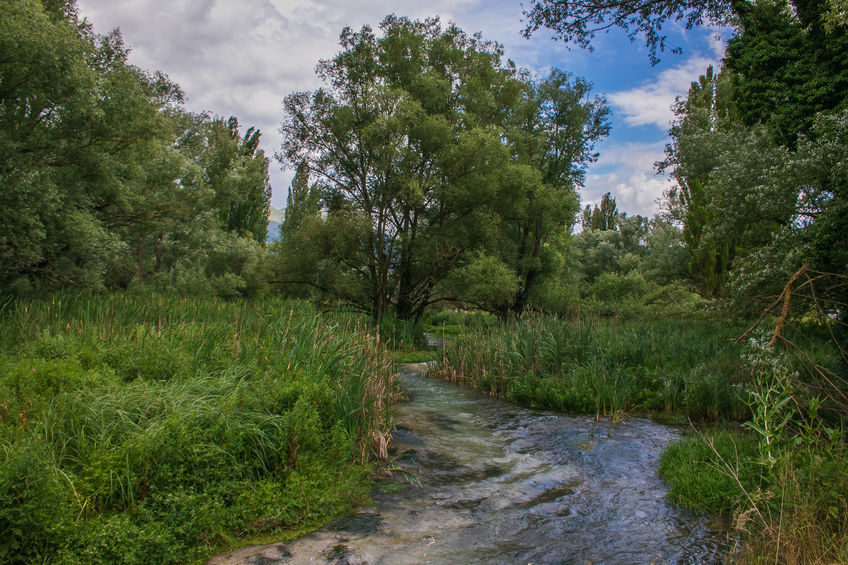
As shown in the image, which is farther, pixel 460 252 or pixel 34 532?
pixel 460 252

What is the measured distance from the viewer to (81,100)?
10680mm

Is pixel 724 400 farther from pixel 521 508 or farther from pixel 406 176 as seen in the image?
pixel 406 176

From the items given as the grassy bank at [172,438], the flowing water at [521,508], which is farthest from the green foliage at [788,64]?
the grassy bank at [172,438]

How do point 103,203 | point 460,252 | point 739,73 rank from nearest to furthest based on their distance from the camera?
point 739,73
point 103,203
point 460,252

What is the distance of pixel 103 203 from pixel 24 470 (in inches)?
522

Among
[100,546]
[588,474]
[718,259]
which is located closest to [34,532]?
[100,546]

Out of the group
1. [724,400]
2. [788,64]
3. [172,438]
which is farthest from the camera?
[788,64]

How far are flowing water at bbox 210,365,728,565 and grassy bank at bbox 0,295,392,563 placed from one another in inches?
16.4

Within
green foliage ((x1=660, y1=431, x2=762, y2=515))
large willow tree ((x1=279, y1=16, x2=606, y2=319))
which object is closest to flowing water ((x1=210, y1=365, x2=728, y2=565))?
green foliage ((x1=660, y1=431, x2=762, y2=515))

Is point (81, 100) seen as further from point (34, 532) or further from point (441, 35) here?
point (441, 35)

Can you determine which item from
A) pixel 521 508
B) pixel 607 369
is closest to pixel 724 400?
Result: pixel 607 369

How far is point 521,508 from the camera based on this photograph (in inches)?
202

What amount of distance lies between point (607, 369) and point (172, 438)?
7815 millimetres

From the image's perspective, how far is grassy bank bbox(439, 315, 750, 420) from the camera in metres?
8.64
